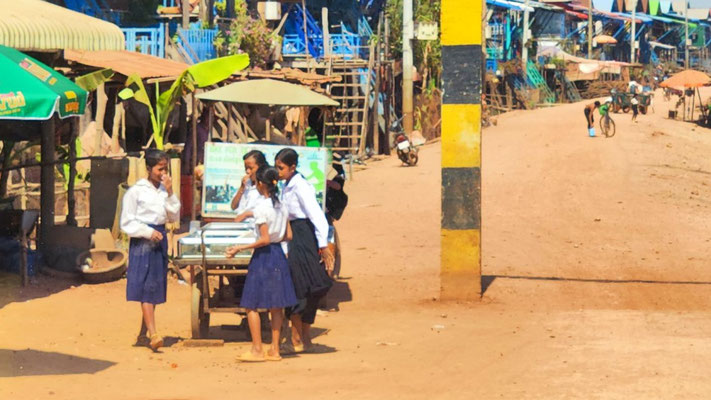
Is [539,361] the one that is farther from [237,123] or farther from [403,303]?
[237,123]

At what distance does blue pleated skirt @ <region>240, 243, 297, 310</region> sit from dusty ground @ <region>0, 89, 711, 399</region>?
0.49 m

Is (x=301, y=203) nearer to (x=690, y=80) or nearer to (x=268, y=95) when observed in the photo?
(x=268, y=95)

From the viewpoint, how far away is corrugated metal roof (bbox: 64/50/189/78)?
49.7ft

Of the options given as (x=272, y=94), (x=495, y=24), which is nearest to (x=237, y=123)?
(x=272, y=94)

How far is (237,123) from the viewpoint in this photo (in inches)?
837

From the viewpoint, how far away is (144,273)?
374 inches

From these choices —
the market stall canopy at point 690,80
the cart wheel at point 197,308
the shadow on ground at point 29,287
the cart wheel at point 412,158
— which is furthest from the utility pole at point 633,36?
the cart wheel at point 197,308

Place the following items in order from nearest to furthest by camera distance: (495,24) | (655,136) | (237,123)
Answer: (237,123), (655,136), (495,24)

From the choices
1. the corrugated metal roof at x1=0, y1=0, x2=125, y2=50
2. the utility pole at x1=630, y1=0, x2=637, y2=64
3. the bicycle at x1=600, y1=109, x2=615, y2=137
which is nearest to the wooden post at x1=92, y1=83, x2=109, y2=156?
the corrugated metal roof at x1=0, y1=0, x2=125, y2=50

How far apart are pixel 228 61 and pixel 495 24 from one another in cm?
4614

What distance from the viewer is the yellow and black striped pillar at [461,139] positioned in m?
12.1

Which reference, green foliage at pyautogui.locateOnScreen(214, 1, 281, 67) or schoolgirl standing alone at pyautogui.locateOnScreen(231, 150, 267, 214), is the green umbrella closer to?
schoolgirl standing alone at pyautogui.locateOnScreen(231, 150, 267, 214)

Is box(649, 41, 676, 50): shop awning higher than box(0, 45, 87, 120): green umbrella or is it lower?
higher

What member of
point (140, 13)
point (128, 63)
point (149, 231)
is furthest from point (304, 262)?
point (140, 13)
